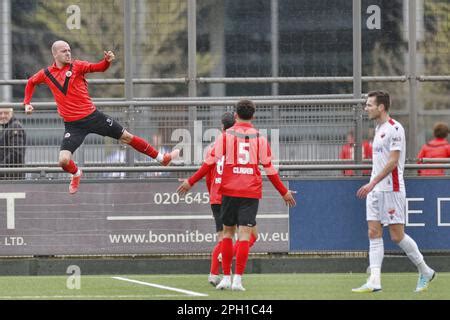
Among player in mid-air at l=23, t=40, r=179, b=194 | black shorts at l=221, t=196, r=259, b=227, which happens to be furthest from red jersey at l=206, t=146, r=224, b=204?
player in mid-air at l=23, t=40, r=179, b=194

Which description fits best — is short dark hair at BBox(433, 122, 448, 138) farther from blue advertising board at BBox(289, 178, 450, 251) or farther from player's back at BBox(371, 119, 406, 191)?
player's back at BBox(371, 119, 406, 191)

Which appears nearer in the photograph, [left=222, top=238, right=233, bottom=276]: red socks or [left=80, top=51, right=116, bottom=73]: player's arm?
[left=222, top=238, right=233, bottom=276]: red socks

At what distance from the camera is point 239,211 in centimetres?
1444

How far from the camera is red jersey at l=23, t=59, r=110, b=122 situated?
16281 mm

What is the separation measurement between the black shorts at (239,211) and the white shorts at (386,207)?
4.20 ft

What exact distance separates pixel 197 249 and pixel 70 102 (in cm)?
300

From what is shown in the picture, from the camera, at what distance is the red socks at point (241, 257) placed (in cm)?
1441

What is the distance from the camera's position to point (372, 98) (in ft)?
46.4

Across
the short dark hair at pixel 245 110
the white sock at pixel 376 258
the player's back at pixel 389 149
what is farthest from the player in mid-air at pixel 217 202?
the player's back at pixel 389 149

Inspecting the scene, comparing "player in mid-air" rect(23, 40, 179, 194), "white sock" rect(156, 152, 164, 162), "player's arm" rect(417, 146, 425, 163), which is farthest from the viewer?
"player's arm" rect(417, 146, 425, 163)

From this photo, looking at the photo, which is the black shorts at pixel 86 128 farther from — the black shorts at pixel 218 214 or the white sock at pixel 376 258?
the white sock at pixel 376 258

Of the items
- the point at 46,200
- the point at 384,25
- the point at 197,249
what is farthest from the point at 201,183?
the point at 384,25

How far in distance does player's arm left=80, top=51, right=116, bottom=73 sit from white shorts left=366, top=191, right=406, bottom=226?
353 cm

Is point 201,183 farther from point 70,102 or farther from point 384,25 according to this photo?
point 384,25
